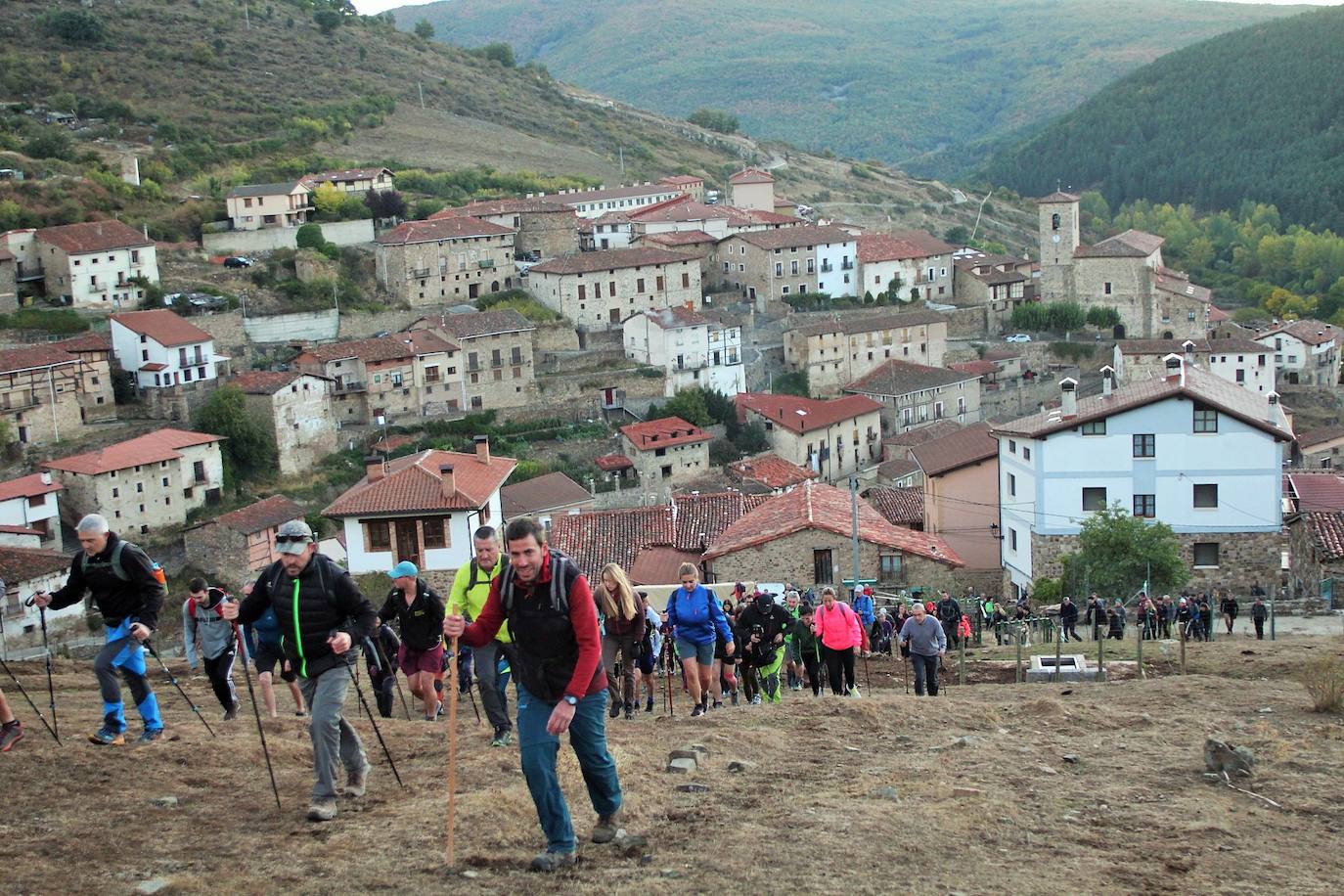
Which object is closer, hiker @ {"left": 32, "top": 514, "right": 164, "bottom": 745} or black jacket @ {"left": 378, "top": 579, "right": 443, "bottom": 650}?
hiker @ {"left": 32, "top": 514, "right": 164, "bottom": 745}

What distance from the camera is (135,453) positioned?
4641cm

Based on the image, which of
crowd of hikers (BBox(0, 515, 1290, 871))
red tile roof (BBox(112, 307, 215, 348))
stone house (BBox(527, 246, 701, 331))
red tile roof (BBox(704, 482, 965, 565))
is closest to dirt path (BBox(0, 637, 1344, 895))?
crowd of hikers (BBox(0, 515, 1290, 871))

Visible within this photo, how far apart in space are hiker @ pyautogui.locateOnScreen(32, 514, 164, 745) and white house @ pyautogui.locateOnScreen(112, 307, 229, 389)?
4519 cm

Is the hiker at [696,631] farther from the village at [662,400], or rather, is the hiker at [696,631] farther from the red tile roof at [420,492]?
the red tile roof at [420,492]

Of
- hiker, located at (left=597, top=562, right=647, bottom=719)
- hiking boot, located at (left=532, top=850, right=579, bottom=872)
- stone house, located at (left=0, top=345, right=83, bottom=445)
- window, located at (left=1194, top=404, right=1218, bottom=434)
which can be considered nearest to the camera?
hiking boot, located at (left=532, top=850, right=579, bottom=872)

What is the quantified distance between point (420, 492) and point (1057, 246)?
5512 centimetres

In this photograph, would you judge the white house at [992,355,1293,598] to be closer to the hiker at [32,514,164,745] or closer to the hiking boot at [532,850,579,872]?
the hiker at [32,514,164,745]

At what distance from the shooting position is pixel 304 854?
24.3 ft

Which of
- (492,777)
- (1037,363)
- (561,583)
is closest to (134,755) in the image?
(492,777)

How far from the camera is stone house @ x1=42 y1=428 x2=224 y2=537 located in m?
44.7

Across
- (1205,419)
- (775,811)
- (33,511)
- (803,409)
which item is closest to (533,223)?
(803,409)

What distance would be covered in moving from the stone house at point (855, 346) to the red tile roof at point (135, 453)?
26.2 meters

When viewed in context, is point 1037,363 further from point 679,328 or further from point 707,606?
point 707,606

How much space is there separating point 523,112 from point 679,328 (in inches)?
2118
